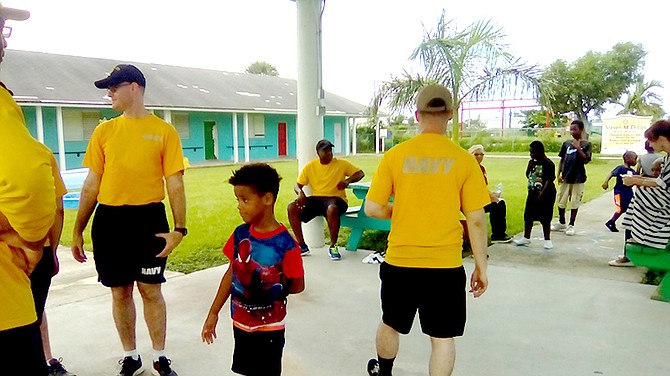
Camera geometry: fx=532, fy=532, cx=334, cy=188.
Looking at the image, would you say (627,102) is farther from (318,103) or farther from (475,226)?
(475,226)

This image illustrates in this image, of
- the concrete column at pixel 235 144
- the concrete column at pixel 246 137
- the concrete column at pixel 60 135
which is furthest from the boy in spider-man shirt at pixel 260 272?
the concrete column at pixel 246 137

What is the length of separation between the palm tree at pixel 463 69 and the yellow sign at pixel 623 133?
62.7ft

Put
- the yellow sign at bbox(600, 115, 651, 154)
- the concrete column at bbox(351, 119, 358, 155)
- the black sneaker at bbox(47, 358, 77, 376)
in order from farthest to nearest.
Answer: the concrete column at bbox(351, 119, 358, 155) < the yellow sign at bbox(600, 115, 651, 154) < the black sneaker at bbox(47, 358, 77, 376)

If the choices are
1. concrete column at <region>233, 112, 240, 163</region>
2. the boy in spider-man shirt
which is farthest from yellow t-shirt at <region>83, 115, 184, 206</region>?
concrete column at <region>233, 112, 240, 163</region>

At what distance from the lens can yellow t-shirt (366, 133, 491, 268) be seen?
2.57m

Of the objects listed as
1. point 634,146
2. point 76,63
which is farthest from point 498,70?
point 634,146

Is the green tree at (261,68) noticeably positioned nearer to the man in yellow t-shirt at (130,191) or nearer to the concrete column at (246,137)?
the concrete column at (246,137)

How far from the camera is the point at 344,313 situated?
4.34 meters

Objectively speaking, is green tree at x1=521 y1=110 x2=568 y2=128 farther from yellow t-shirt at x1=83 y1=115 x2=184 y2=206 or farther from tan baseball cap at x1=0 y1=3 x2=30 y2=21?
tan baseball cap at x1=0 y1=3 x2=30 y2=21

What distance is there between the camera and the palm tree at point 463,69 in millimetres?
9875

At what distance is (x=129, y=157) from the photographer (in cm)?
298

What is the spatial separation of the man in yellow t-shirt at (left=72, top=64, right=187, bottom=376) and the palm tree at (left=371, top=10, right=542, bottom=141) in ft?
24.5

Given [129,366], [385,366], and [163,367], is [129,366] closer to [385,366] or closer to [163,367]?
[163,367]

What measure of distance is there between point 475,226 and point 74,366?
8.62 ft
